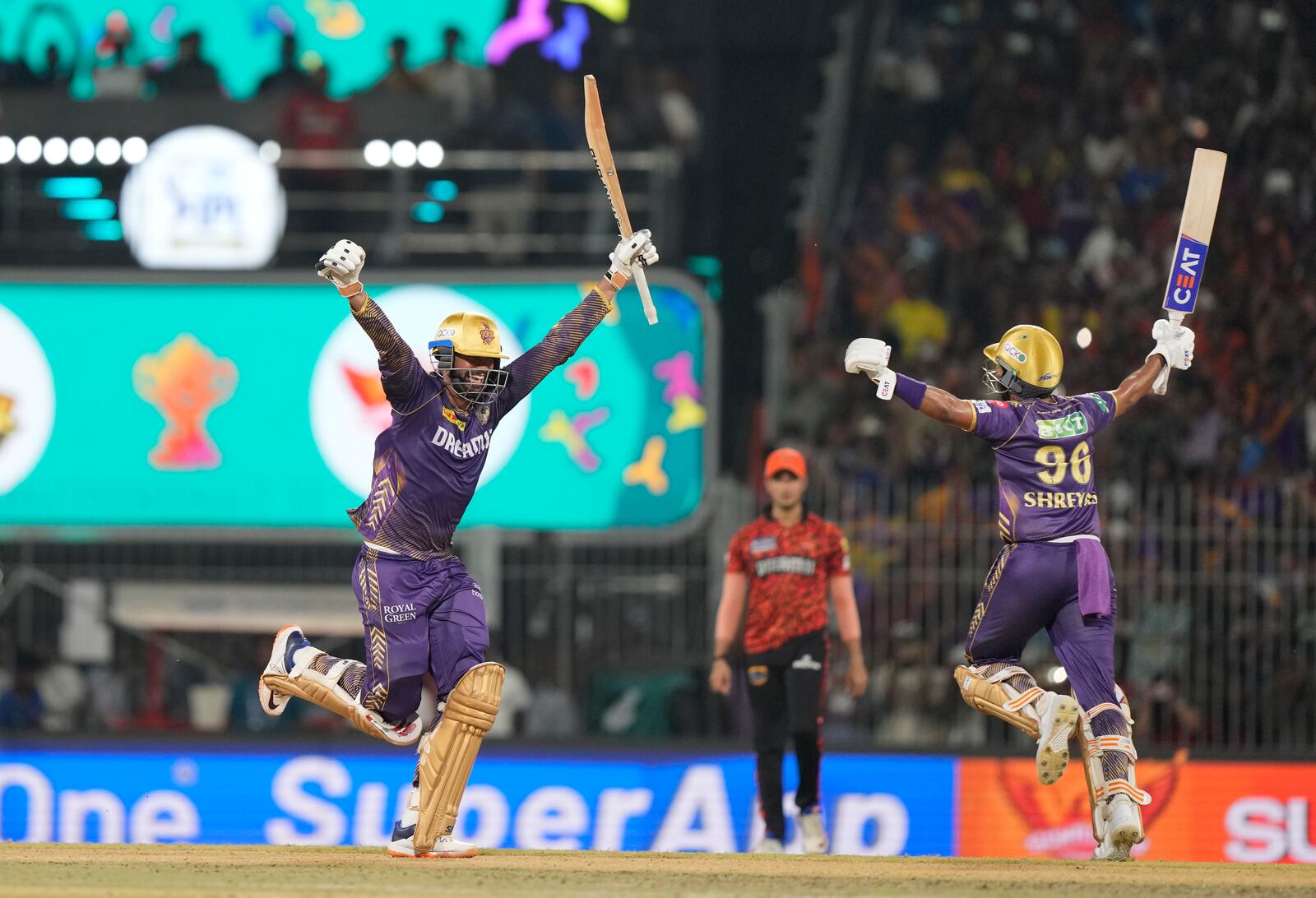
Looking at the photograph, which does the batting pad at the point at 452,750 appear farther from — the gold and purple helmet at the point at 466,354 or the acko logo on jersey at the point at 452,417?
the gold and purple helmet at the point at 466,354

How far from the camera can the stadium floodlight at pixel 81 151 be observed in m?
16.2

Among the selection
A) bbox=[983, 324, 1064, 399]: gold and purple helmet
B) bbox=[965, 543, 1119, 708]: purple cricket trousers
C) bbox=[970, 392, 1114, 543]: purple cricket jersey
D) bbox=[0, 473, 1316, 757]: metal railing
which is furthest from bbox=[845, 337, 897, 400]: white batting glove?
bbox=[0, 473, 1316, 757]: metal railing

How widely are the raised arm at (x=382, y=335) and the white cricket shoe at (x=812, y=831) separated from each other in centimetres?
410

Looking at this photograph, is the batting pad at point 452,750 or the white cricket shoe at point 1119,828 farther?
the white cricket shoe at point 1119,828

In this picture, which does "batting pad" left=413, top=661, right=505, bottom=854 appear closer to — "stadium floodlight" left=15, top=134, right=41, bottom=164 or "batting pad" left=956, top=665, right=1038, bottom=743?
"batting pad" left=956, top=665, right=1038, bottom=743

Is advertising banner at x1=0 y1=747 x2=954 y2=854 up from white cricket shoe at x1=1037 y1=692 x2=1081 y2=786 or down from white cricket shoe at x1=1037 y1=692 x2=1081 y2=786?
down

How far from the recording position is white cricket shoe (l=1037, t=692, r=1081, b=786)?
9.42 m

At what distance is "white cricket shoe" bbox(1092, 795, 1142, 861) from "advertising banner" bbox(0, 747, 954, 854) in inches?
152

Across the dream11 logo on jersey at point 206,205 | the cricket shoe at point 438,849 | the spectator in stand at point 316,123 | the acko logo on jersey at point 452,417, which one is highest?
the spectator in stand at point 316,123

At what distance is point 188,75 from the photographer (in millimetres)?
17188

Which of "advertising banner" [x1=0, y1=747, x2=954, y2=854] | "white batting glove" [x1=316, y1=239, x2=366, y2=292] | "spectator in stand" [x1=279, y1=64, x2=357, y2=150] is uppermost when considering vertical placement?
"spectator in stand" [x1=279, y1=64, x2=357, y2=150]

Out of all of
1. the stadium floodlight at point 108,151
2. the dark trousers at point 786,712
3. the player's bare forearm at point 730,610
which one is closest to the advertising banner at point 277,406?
the stadium floodlight at point 108,151

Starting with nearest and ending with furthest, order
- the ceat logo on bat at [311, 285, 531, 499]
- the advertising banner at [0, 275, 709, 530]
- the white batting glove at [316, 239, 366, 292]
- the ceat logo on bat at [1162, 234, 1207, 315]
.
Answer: the white batting glove at [316, 239, 366, 292] < the ceat logo on bat at [1162, 234, 1207, 315] < the advertising banner at [0, 275, 709, 530] < the ceat logo on bat at [311, 285, 531, 499]

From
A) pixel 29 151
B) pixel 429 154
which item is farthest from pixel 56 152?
pixel 429 154
